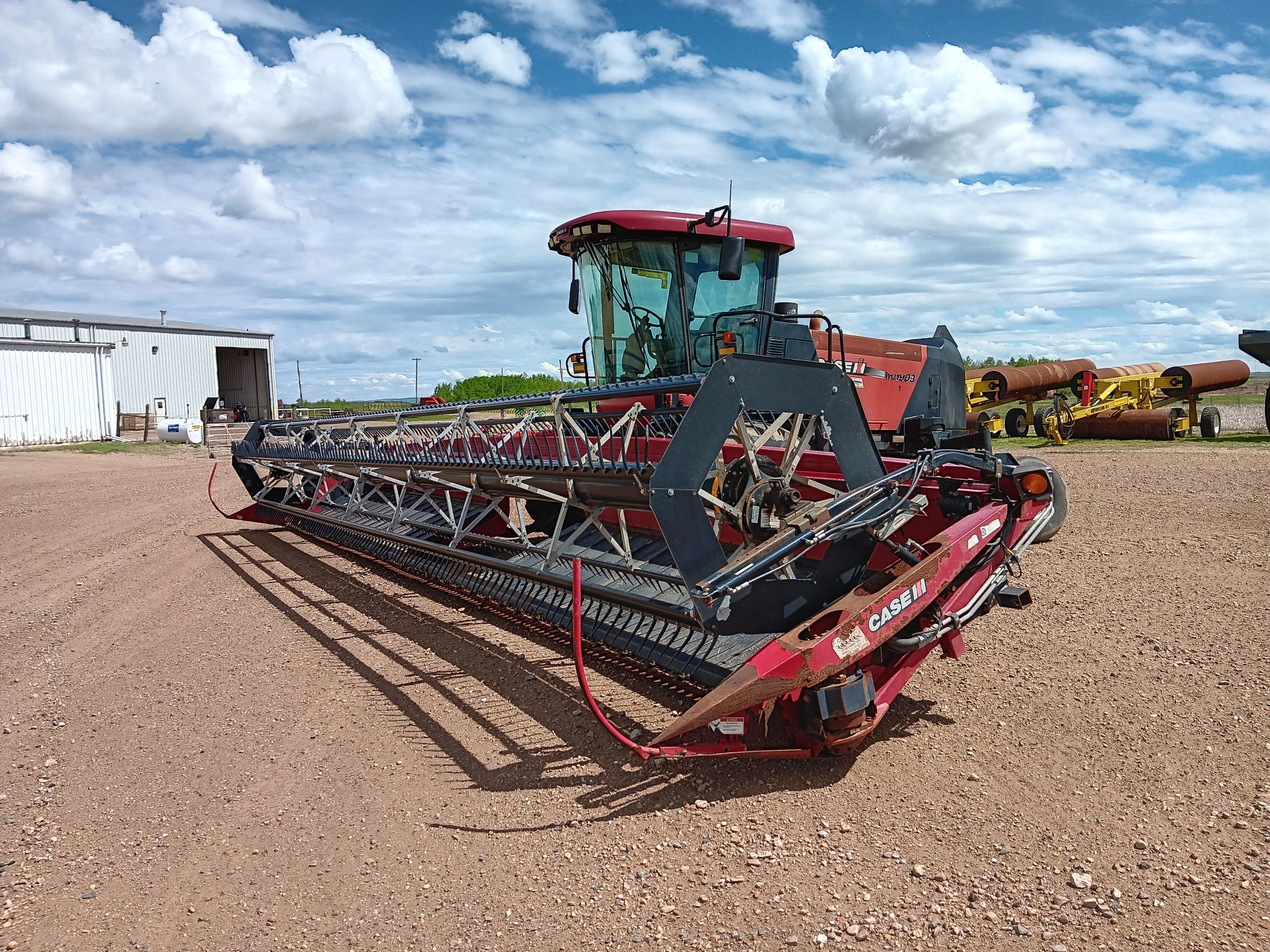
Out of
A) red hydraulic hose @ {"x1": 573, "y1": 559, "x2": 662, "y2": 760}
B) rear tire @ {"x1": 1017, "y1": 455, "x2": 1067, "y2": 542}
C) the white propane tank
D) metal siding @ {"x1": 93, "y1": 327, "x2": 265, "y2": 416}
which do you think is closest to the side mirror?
rear tire @ {"x1": 1017, "y1": 455, "x2": 1067, "y2": 542}

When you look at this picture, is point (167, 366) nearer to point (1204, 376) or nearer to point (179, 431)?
point (179, 431)

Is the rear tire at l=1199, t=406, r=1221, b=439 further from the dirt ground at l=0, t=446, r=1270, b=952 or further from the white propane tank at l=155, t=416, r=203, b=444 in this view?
the white propane tank at l=155, t=416, r=203, b=444

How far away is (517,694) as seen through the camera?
426 centimetres

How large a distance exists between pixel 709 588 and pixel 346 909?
1.52 meters

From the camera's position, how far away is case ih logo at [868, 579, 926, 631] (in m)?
3.08

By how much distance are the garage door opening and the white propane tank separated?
10575 mm

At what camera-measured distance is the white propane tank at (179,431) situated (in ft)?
88.4

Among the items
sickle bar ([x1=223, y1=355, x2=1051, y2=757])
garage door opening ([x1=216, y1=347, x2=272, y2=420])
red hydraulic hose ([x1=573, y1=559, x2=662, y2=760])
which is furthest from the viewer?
garage door opening ([x1=216, y1=347, x2=272, y2=420])

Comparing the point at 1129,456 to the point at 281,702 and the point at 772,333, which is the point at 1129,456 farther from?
the point at 281,702

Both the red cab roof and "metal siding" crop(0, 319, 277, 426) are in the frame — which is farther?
"metal siding" crop(0, 319, 277, 426)

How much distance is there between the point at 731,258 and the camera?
4859mm

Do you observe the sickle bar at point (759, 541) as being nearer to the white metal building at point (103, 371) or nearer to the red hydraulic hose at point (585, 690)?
the red hydraulic hose at point (585, 690)

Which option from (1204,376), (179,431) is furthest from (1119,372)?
(179,431)

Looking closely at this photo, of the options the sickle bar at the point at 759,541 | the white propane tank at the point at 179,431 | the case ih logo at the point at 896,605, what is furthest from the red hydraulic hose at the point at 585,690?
the white propane tank at the point at 179,431
